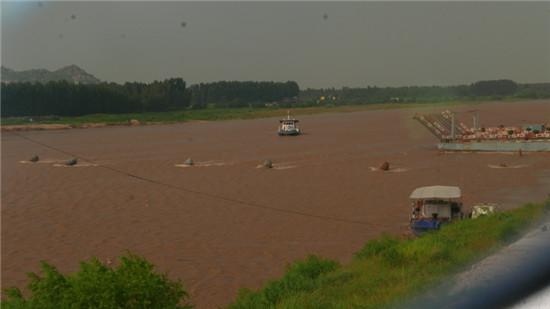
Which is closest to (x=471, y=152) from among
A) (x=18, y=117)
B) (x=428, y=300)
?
(x=428, y=300)

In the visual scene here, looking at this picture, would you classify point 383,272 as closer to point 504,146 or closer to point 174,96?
point 504,146

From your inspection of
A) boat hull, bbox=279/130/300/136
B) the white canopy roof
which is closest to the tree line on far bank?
boat hull, bbox=279/130/300/136

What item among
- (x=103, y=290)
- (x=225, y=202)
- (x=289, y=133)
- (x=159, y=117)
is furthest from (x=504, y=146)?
(x=159, y=117)

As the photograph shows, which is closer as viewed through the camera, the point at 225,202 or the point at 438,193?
the point at 438,193

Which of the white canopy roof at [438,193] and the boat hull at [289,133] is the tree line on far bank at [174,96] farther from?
the white canopy roof at [438,193]

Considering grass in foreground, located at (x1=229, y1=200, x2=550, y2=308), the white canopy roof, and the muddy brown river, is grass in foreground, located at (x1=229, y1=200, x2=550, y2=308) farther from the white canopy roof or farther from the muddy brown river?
the white canopy roof
